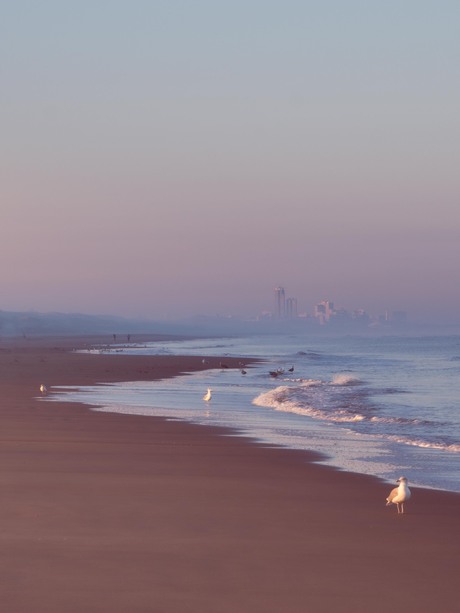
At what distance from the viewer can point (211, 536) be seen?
8.64 m

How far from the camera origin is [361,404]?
84.6 feet

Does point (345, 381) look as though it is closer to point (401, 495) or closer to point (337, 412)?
point (337, 412)

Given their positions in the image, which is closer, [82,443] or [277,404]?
[82,443]

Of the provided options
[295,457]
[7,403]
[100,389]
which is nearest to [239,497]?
[295,457]

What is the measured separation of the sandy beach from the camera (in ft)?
22.4

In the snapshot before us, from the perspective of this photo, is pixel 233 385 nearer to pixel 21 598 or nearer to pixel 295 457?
pixel 295 457

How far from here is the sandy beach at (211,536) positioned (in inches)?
269

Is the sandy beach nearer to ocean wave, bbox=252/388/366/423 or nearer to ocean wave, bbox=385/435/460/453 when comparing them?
ocean wave, bbox=385/435/460/453

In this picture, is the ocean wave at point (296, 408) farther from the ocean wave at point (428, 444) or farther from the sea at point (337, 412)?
the ocean wave at point (428, 444)

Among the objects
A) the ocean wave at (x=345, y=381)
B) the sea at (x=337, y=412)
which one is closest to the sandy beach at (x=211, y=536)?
the sea at (x=337, y=412)

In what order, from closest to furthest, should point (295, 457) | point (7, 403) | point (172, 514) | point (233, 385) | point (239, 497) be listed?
point (172, 514) < point (239, 497) < point (295, 457) < point (7, 403) < point (233, 385)

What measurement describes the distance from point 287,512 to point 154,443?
6277mm

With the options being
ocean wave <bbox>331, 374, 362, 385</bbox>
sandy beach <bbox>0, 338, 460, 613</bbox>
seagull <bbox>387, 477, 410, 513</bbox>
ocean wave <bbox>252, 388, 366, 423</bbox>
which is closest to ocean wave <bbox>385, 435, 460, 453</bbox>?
sandy beach <bbox>0, 338, 460, 613</bbox>

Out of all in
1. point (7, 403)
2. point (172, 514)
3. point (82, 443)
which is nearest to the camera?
point (172, 514)
